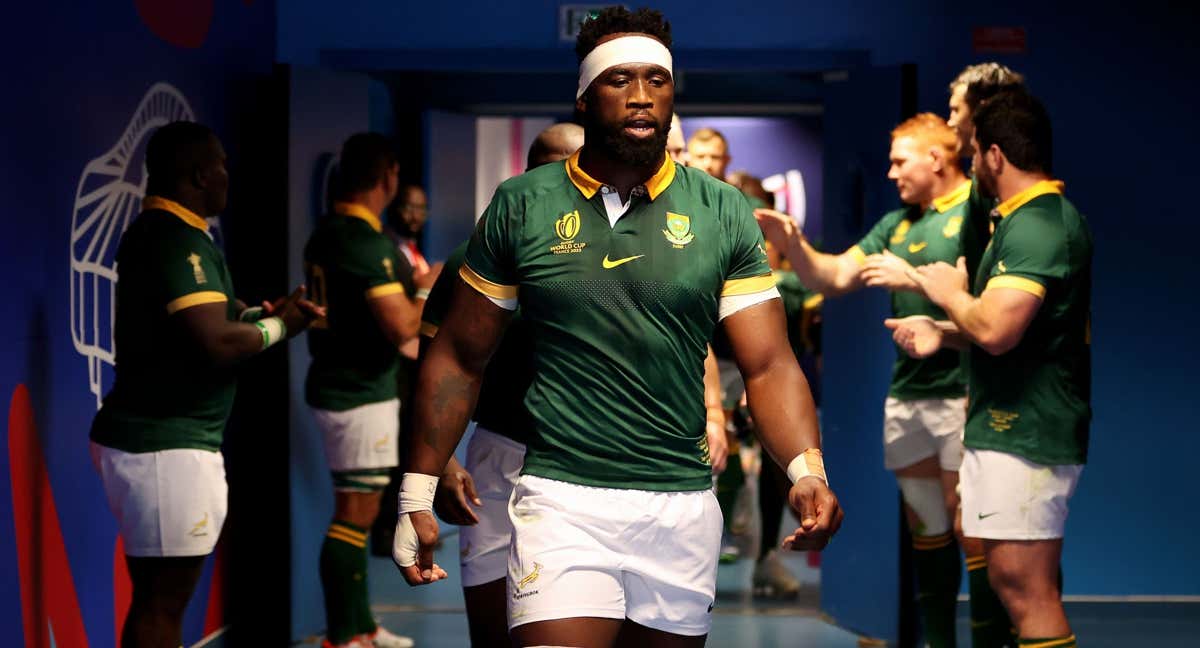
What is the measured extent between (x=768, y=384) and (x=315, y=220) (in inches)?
128

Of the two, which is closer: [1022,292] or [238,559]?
[1022,292]

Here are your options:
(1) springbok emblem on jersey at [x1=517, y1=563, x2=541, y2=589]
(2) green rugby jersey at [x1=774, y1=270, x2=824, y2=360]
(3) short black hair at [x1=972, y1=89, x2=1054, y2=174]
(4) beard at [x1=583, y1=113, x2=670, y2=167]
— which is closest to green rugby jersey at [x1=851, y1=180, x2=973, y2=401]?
(3) short black hair at [x1=972, y1=89, x2=1054, y2=174]

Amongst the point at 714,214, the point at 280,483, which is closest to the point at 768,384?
the point at 714,214

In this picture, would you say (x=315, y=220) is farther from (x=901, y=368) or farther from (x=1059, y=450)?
(x=1059, y=450)

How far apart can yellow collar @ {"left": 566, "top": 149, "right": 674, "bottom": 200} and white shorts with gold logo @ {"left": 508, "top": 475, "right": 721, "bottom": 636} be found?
54 cm

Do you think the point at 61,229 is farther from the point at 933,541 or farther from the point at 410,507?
the point at 933,541

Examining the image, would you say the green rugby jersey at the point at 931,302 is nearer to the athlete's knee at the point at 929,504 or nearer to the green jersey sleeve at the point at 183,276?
the athlete's knee at the point at 929,504

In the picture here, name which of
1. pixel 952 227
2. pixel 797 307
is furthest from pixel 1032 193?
pixel 797 307

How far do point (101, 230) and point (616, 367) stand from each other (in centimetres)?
222

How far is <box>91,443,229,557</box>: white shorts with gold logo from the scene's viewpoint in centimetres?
375

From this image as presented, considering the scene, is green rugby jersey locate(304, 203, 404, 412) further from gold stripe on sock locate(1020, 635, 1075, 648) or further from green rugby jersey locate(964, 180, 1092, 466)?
gold stripe on sock locate(1020, 635, 1075, 648)

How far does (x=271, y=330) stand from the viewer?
400 cm

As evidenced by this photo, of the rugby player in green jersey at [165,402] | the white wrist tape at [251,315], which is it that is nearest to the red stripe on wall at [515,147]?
the white wrist tape at [251,315]

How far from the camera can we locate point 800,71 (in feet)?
19.7
